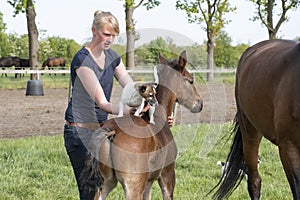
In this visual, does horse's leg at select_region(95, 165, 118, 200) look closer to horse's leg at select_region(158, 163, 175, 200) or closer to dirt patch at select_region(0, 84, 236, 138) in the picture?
horse's leg at select_region(158, 163, 175, 200)

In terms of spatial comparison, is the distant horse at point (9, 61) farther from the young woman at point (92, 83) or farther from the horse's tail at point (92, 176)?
the horse's tail at point (92, 176)

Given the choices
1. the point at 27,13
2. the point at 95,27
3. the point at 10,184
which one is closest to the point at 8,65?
the point at 27,13

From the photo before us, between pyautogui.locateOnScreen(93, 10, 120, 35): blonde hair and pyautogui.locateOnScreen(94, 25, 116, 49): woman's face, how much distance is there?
0.08 feet

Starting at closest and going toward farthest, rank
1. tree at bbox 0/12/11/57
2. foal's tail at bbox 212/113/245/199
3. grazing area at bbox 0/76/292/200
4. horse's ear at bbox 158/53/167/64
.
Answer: horse's ear at bbox 158/53/167/64, grazing area at bbox 0/76/292/200, foal's tail at bbox 212/113/245/199, tree at bbox 0/12/11/57

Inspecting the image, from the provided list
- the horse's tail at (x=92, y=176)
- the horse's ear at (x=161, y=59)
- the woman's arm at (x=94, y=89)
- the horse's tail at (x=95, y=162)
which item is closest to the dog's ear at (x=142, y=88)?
the woman's arm at (x=94, y=89)

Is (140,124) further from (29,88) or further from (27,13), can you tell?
(27,13)

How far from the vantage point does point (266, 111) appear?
4246 millimetres

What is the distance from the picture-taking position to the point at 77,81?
3.62m

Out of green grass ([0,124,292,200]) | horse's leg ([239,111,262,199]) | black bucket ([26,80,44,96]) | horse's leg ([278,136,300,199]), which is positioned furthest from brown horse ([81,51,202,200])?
black bucket ([26,80,44,96])

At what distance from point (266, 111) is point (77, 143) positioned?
175cm

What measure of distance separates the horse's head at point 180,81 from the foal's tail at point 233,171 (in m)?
1.18

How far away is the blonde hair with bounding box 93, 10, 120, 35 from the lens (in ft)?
11.3

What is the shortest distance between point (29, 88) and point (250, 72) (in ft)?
46.6

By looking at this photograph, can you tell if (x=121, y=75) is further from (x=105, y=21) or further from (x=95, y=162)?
(x=95, y=162)
